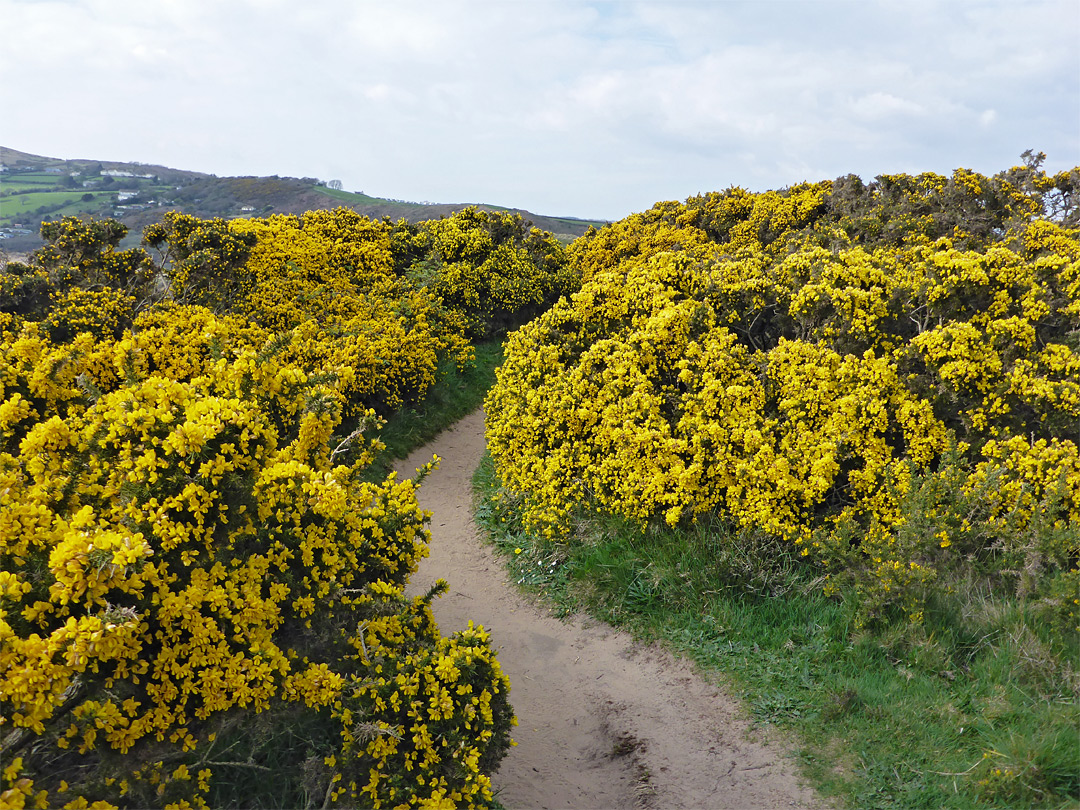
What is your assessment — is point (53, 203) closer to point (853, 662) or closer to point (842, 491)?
point (842, 491)

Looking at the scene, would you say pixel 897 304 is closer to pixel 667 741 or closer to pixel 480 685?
pixel 667 741

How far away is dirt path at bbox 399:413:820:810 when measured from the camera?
14.3 feet

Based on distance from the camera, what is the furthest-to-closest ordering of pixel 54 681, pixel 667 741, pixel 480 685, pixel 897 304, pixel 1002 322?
pixel 897 304
pixel 1002 322
pixel 667 741
pixel 480 685
pixel 54 681

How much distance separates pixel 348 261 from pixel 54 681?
42.4ft

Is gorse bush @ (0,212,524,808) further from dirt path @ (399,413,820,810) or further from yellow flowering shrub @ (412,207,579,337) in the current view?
yellow flowering shrub @ (412,207,579,337)

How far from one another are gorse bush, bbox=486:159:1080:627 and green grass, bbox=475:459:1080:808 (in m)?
0.26

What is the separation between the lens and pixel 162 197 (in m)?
66.4

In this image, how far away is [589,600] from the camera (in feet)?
21.0

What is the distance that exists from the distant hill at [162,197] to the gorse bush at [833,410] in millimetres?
37114

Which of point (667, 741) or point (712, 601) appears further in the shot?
point (712, 601)

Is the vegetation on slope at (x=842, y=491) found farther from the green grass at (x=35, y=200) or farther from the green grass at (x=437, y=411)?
the green grass at (x=35, y=200)

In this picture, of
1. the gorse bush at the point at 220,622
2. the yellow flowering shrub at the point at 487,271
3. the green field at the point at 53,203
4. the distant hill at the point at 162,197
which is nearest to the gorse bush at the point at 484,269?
the yellow flowering shrub at the point at 487,271

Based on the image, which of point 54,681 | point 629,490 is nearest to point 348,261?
point 629,490

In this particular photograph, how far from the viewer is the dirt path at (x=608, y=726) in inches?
172
